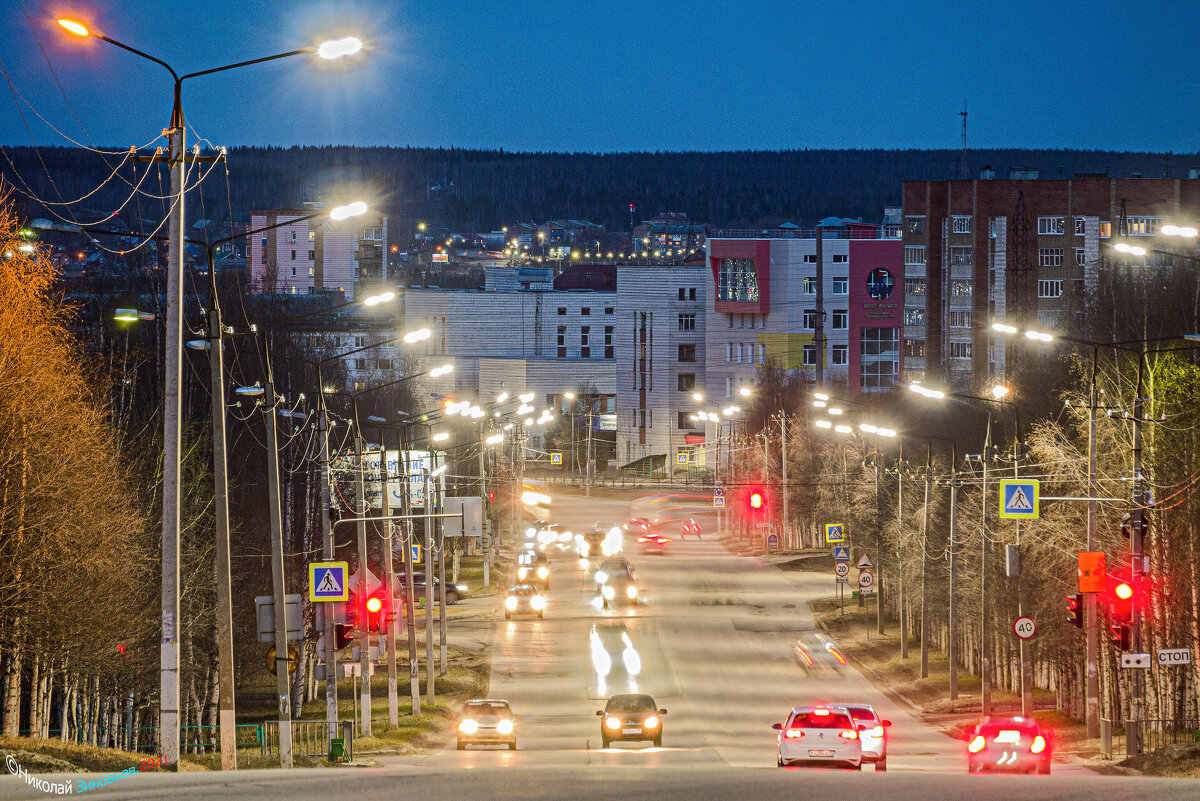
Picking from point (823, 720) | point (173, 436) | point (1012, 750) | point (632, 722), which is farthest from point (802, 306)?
point (173, 436)

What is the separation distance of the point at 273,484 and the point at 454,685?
22664 millimetres

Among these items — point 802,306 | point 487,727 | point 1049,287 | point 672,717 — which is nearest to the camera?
point 487,727

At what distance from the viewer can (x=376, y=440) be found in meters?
90.4

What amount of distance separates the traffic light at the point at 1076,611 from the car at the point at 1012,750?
3.55 metres

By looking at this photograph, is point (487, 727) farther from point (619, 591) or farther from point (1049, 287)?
point (1049, 287)

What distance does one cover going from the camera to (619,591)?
64500 mm

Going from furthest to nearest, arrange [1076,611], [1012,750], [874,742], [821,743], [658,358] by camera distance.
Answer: [658,358]
[1076,611]
[874,742]
[821,743]
[1012,750]

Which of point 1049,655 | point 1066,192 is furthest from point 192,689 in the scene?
point 1066,192

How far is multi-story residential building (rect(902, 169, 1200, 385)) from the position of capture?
116938mm

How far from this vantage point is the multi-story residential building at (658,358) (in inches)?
5876

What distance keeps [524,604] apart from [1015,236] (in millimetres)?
71936

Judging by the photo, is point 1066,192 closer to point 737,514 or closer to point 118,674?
point 737,514

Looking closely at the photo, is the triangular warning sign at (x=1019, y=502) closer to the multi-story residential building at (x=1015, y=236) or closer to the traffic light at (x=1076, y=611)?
the traffic light at (x=1076, y=611)

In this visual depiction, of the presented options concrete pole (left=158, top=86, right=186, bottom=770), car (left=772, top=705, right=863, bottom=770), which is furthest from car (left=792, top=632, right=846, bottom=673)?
concrete pole (left=158, top=86, right=186, bottom=770)
